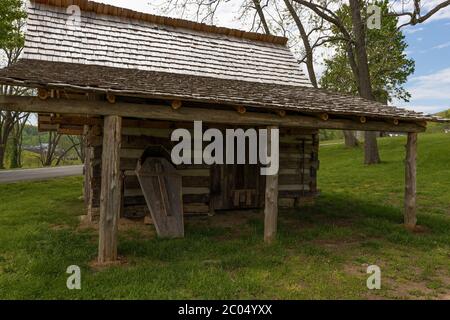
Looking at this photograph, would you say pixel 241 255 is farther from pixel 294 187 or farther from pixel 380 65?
pixel 380 65

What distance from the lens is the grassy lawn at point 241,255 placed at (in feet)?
17.0

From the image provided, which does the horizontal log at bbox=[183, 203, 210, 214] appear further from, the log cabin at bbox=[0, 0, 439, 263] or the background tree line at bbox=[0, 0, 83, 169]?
the background tree line at bbox=[0, 0, 83, 169]

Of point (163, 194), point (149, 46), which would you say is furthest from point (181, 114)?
point (149, 46)

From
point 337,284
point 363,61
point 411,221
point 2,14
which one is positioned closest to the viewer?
point 337,284

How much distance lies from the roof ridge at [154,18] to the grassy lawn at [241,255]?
6.21 meters

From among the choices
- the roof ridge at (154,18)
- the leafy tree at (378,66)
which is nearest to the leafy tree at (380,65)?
the leafy tree at (378,66)

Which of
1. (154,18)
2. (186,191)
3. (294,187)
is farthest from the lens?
(154,18)

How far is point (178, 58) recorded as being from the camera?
11.1m

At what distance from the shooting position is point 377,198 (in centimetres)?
1309

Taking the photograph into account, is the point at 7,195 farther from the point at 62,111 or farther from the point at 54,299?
the point at 54,299

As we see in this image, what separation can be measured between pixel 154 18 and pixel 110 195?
801cm

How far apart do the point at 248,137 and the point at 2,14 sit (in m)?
14.3

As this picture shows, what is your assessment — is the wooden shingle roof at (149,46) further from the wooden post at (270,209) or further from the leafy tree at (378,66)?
the leafy tree at (378,66)
